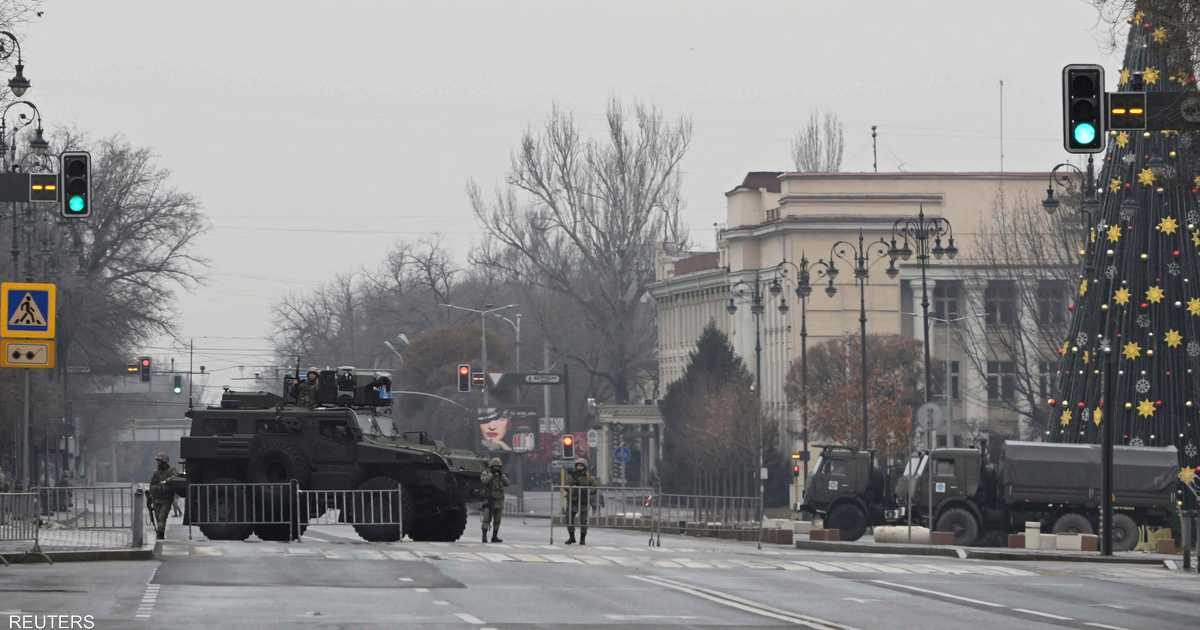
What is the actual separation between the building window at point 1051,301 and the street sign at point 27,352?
1781 inches

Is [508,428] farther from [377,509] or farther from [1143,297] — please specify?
[377,509]

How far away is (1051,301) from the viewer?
70.1 m

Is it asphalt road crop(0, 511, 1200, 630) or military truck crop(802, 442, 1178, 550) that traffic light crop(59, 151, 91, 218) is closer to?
asphalt road crop(0, 511, 1200, 630)

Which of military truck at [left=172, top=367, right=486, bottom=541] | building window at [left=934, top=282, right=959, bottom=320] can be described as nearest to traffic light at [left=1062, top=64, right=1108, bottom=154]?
military truck at [left=172, top=367, right=486, bottom=541]

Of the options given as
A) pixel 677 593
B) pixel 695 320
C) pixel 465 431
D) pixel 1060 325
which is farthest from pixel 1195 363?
pixel 695 320

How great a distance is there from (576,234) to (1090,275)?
6081cm

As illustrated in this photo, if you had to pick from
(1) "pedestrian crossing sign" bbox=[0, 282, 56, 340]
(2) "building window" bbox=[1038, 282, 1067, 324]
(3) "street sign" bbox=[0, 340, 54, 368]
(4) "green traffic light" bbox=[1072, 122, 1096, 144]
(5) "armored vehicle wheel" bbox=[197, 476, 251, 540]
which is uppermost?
(2) "building window" bbox=[1038, 282, 1067, 324]

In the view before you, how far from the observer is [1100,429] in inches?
1686

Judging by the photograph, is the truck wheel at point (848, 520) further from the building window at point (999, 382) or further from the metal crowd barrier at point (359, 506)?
the building window at point (999, 382)

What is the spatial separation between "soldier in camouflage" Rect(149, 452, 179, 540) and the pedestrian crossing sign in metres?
7.48

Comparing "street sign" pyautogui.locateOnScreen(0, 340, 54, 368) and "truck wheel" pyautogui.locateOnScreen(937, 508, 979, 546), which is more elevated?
"street sign" pyautogui.locateOnScreen(0, 340, 54, 368)

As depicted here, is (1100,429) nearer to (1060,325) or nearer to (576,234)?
(1060,325)

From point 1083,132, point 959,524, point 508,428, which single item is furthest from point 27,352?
point 508,428

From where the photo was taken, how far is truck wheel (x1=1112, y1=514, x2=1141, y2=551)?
4419 centimetres
